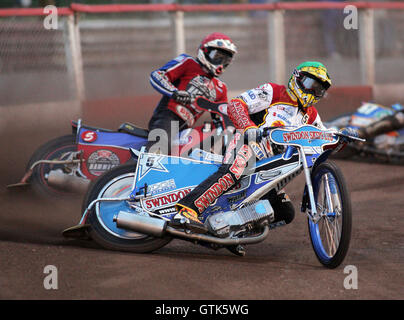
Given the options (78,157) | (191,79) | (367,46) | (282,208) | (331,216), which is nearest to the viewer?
(331,216)

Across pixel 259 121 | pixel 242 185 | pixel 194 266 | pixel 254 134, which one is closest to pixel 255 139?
pixel 254 134

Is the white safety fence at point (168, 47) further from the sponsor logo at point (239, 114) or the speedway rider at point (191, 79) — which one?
the sponsor logo at point (239, 114)

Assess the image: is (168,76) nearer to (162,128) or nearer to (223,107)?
(162,128)

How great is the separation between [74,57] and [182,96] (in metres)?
3.74

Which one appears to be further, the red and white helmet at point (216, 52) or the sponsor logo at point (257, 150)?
the red and white helmet at point (216, 52)

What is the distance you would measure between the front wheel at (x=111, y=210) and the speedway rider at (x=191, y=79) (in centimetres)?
150

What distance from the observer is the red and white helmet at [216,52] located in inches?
277

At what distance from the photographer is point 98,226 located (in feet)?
17.9

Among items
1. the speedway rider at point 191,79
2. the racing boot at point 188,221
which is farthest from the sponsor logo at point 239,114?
the speedway rider at point 191,79

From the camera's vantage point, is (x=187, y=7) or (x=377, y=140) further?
(x=187, y=7)

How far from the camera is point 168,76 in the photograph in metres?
7.22

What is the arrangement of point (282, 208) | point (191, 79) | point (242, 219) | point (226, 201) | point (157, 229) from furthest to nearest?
point (191, 79) < point (282, 208) < point (226, 201) < point (242, 219) < point (157, 229)

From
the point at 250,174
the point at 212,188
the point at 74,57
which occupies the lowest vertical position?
the point at 212,188

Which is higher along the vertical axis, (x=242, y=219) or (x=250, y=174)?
(x=250, y=174)
